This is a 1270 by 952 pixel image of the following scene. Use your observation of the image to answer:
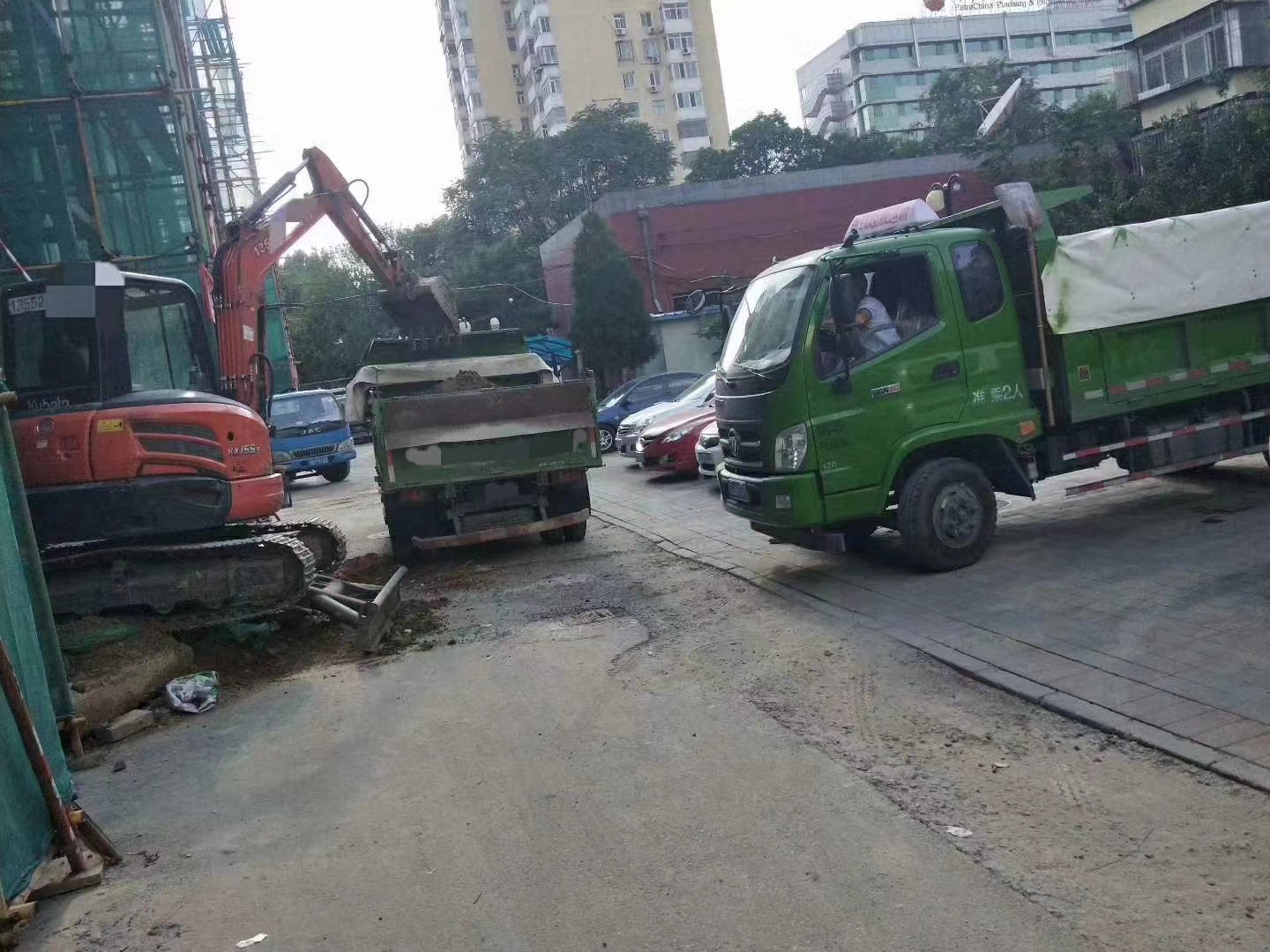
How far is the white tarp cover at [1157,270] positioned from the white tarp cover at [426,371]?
5857 mm

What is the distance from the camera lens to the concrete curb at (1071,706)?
4.67m

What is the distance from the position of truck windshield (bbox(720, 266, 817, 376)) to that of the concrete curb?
1.86 meters

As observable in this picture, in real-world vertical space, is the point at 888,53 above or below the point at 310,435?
above

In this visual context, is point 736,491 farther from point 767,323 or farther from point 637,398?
point 637,398

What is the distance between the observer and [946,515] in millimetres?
8680

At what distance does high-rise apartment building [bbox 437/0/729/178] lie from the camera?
76.4 metres

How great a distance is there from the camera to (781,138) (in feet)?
181

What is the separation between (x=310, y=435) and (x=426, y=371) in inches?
483

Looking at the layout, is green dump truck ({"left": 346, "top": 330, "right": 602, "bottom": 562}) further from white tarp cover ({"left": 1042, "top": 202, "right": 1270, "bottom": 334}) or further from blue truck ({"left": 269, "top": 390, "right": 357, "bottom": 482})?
blue truck ({"left": 269, "top": 390, "right": 357, "bottom": 482})

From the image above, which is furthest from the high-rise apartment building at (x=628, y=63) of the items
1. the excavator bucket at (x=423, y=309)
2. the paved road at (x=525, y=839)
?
the paved road at (x=525, y=839)

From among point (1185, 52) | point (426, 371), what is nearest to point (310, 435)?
point (426, 371)

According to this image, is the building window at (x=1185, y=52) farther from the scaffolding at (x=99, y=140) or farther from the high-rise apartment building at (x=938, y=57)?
the high-rise apartment building at (x=938, y=57)

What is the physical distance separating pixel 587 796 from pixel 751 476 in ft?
14.5

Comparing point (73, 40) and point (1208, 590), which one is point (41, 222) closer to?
point (73, 40)
